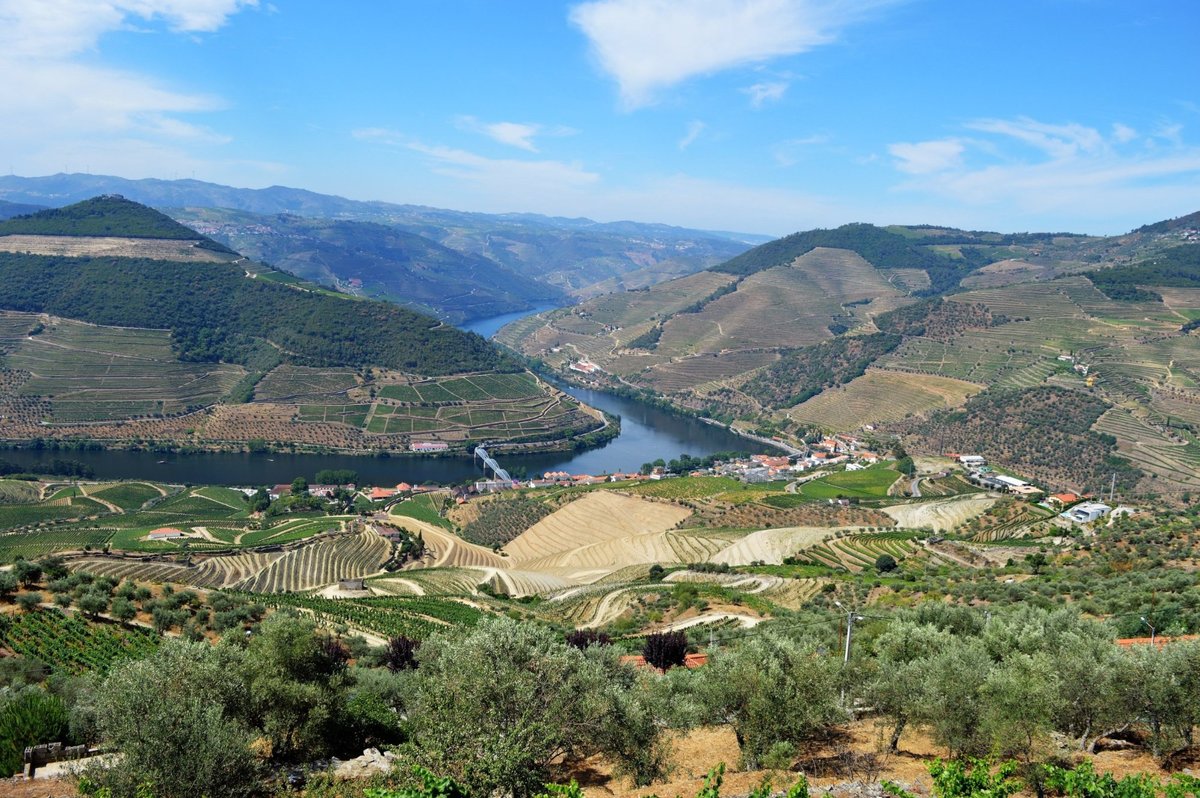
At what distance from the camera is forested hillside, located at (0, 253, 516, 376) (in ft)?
399

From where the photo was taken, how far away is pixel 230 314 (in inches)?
5241

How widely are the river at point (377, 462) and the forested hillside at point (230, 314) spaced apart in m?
26.5

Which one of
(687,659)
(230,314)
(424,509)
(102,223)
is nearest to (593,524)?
(424,509)

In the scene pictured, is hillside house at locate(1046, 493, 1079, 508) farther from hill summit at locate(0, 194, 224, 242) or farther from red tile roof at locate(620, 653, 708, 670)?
hill summit at locate(0, 194, 224, 242)

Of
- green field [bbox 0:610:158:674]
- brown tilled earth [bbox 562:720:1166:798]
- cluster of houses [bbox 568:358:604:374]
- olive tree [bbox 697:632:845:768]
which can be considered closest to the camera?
brown tilled earth [bbox 562:720:1166:798]

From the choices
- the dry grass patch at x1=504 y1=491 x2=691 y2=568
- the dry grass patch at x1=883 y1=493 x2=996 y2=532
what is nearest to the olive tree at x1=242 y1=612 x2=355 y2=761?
the dry grass patch at x1=504 y1=491 x2=691 y2=568

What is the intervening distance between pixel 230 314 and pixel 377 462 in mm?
53839

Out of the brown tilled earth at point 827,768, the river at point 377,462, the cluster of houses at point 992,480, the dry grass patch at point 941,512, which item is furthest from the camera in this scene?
the river at point 377,462

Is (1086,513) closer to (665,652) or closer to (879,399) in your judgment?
(665,652)

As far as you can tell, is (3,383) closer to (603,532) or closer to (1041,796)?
(603,532)

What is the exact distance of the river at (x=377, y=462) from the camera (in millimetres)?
88062

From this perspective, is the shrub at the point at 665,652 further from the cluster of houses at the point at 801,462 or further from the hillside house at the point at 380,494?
the cluster of houses at the point at 801,462

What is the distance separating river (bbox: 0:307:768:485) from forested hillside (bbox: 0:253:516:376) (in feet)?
87.1

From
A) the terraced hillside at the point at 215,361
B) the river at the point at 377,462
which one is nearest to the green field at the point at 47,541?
the river at the point at 377,462
